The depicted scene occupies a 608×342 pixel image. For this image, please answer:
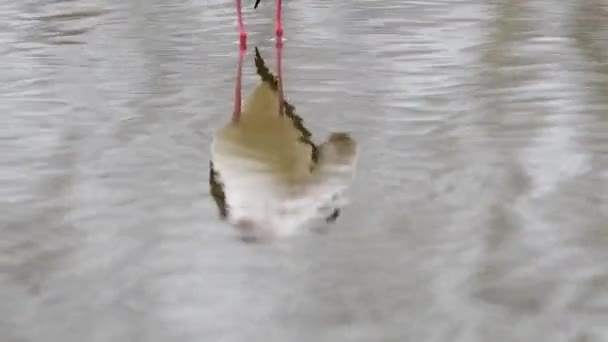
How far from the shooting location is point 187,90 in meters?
4.00

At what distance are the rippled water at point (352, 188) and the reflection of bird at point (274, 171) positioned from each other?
6 centimetres

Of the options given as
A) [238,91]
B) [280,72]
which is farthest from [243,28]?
[238,91]

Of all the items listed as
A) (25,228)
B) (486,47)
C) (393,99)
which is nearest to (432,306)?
(25,228)

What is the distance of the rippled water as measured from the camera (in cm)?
237

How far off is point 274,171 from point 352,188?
274 mm

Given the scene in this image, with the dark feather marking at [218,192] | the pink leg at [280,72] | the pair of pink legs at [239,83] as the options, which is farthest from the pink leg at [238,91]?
the dark feather marking at [218,192]

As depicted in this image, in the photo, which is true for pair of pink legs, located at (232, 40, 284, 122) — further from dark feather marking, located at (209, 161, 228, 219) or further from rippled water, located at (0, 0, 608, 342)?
dark feather marking, located at (209, 161, 228, 219)

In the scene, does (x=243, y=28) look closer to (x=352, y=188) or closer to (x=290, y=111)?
(x=290, y=111)

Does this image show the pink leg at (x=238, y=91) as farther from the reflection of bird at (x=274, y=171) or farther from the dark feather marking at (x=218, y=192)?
the dark feather marking at (x=218, y=192)

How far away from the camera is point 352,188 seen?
3.07 meters

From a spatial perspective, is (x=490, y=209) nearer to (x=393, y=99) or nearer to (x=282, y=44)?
(x=393, y=99)

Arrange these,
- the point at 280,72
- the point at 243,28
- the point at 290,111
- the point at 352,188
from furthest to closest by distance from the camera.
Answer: the point at 243,28 → the point at 280,72 → the point at 290,111 → the point at 352,188

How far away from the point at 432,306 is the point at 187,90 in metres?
1.88

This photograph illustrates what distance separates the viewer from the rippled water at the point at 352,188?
237 cm
